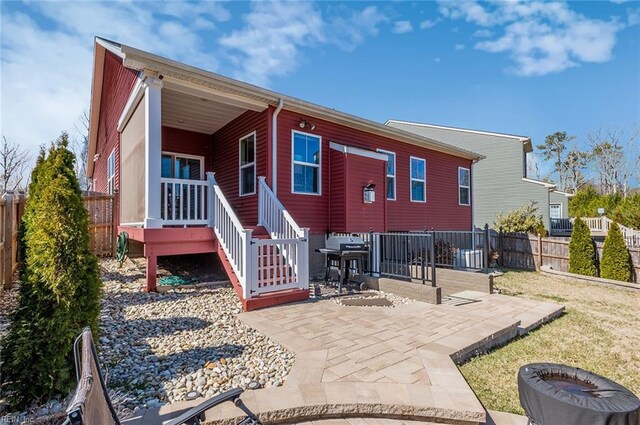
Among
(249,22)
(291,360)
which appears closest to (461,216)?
(249,22)

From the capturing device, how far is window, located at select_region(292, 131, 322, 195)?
797cm

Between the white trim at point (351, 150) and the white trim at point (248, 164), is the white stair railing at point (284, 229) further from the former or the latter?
the white trim at point (351, 150)

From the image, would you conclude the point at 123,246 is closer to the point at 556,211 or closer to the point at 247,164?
the point at 247,164

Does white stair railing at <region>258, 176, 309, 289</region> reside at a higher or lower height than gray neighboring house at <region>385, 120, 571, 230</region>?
lower

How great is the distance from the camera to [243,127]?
26.9 feet

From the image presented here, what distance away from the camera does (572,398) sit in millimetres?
1905

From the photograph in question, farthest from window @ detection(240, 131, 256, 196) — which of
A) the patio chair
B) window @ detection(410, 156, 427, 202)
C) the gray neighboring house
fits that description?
the gray neighboring house

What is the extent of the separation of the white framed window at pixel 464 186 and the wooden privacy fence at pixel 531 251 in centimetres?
176

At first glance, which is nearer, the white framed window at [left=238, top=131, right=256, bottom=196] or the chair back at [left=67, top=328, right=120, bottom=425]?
the chair back at [left=67, top=328, right=120, bottom=425]

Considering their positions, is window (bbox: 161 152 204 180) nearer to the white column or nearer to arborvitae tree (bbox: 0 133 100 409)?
the white column

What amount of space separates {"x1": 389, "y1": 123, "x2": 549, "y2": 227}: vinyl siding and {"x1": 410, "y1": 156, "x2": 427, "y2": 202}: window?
9.10 m

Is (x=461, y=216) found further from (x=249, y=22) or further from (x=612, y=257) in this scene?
(x=249, y=22)

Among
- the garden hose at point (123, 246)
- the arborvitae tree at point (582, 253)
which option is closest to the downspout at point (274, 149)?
the garden hose at point (123, 246)

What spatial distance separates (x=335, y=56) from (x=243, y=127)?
170 inches
